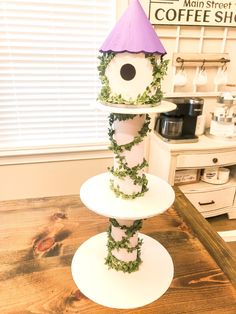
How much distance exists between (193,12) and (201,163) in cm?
102

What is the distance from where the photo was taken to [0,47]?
1.62 m

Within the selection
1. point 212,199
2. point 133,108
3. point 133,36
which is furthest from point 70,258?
point 212,199

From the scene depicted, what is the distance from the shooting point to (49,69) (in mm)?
1719

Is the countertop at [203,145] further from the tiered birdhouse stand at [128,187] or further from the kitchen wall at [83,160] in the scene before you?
the tiered birdhouse stand at [128,187]

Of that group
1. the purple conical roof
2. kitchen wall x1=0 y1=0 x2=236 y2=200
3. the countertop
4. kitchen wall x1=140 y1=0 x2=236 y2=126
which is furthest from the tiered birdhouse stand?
kitchen wall x1=140 y1=0 x2=236 y2=126

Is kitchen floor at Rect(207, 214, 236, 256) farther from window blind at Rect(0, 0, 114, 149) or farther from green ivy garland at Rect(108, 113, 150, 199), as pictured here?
green ivy garland at Rect(108, 113, 150, 199)

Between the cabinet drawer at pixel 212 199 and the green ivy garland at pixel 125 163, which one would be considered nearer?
the green ivy garland at pixel 125 163

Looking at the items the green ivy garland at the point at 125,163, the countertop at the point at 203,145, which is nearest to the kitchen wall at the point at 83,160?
the countertop at the point at 203,145

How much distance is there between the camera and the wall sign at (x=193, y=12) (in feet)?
5.65

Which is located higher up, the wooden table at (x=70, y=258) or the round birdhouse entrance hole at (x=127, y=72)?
the round birdhouse entrance hole at (x=127, y=72)

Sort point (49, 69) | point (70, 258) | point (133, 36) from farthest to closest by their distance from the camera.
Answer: point (49, 69)
point (70, 258)
point (133, 36)

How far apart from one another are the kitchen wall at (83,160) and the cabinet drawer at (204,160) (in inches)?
18.2

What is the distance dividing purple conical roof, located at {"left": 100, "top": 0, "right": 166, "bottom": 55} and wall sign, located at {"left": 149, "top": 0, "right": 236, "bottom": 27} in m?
1.24

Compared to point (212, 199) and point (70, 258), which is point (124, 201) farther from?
point (212, 199)
